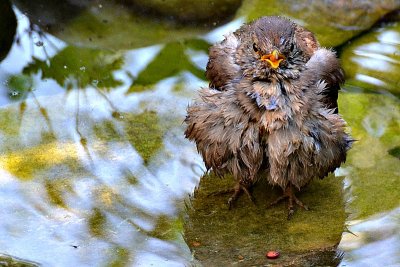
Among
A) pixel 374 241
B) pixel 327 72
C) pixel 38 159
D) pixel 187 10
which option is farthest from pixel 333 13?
pixel 38 159

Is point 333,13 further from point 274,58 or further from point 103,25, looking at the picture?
point 274,58

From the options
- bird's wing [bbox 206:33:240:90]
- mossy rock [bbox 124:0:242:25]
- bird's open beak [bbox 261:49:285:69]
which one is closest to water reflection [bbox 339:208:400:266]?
bird's open beak [bbox 261:49:285:69]

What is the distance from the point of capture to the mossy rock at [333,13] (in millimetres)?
8164

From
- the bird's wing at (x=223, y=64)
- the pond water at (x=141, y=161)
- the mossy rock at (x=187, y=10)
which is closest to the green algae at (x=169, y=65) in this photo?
the pond water at (x=141, y=161)

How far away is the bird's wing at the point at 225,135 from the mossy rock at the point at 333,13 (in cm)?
268

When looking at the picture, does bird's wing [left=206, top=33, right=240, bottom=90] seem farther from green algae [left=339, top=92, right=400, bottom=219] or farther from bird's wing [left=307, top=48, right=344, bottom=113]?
green algae [left=339, top=92, right=400, bottom=219]

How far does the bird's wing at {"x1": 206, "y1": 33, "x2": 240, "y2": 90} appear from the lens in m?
5.87

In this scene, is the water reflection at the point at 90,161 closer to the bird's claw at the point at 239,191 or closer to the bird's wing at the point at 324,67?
the bird's claw at the point at 239,191

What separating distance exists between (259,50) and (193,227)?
1.33 m

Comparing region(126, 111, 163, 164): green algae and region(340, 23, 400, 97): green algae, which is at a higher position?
region(340, 23, 400, 97): green algae

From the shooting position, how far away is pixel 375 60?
25.7ft

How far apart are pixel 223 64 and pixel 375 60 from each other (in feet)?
7.88

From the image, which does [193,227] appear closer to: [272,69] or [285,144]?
[285,144]

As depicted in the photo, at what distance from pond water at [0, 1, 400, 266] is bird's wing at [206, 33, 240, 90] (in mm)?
680
